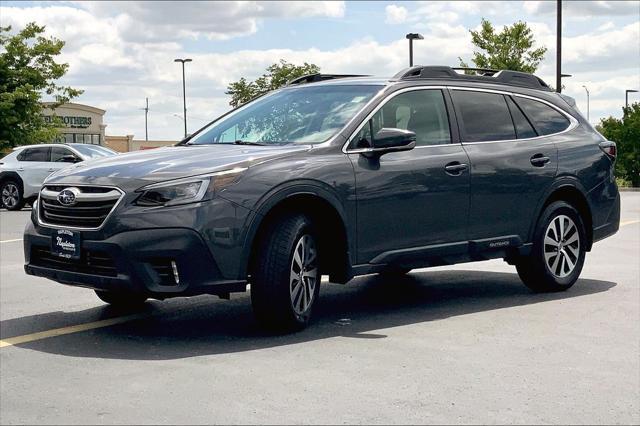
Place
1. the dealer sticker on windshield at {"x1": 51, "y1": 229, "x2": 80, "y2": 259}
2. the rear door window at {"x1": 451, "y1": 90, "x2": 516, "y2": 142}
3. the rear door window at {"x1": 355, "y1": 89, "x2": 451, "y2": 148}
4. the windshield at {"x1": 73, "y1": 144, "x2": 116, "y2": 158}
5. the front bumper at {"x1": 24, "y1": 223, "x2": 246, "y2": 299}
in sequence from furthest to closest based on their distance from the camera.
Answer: the windshield at {"x1": 73, "y1": 144, "x2": 116, "y2": 158} → the rear door window at {"x1": 451, "y1": 90, "x2": 516, "y2": 142} → the rear door window at {"x1": 355, "y1": 89, "x2": 451, "y2": 148} → the dealer sticker on windshield at {"x1": 51, "y1": 229, "x2": 80, "y2": 259} → the front bumper at {"x1": 24, "y1": 223, "x2": 246, "y2": 299}

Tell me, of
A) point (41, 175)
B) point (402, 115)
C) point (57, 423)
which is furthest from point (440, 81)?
point (41, 175)

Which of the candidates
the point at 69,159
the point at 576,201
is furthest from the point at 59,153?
the point at 576,201

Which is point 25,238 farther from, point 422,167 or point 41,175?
point 41,175

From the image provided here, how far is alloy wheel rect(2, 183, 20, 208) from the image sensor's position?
24391mm

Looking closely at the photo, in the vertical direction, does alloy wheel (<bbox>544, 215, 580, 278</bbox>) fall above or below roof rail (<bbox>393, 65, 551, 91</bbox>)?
below

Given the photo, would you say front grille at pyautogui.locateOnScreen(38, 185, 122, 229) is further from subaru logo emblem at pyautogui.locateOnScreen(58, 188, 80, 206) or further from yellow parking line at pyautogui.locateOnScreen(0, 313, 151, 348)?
yellow parking line at pyautogui.locateOnScreen(0, 313, 151, 348)

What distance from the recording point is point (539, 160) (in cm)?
849

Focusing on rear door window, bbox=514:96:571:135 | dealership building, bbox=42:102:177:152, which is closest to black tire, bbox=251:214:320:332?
rear door window, bbox=514:96:571:135

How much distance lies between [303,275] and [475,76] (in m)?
2.63

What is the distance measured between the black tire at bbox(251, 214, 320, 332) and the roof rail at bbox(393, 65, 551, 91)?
68.6 inches

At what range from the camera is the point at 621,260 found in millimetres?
11477

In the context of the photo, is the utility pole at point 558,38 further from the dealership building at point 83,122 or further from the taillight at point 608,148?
the dealership building at point 83,122

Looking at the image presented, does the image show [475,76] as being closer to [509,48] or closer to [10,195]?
[10,195]

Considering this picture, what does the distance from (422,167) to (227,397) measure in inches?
115
